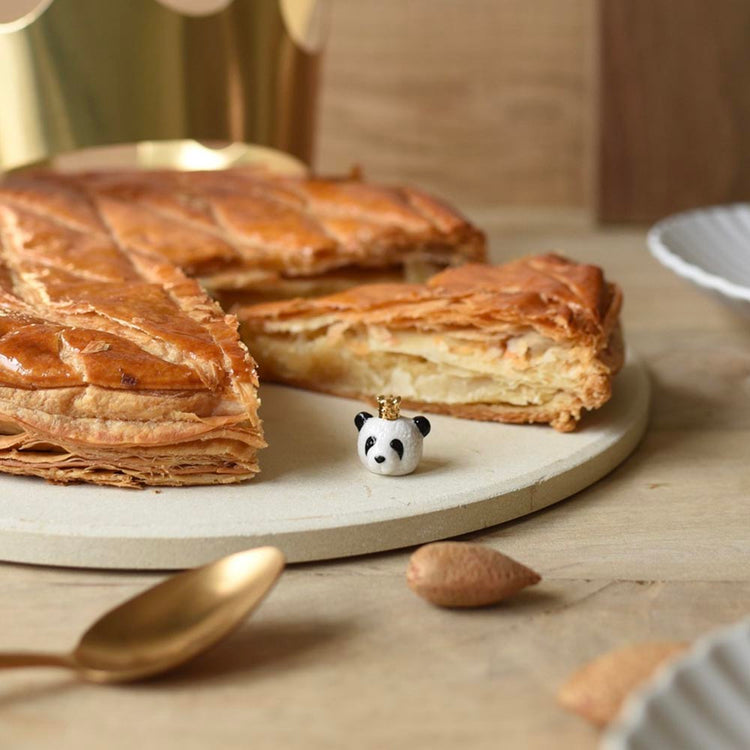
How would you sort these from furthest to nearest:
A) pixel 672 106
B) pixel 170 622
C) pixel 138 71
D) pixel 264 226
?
pixel 672 106, pixel 138 71, pixel 264 226, pixel 170 622

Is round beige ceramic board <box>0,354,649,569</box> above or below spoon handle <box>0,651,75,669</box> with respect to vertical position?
below

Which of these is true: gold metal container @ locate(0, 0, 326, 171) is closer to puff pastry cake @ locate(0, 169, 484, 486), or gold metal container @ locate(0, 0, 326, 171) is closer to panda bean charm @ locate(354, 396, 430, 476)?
puff pastry cake @ locate(0, 169, 484, 486)

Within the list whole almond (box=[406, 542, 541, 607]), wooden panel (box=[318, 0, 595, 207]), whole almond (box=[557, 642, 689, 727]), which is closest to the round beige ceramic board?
whole almond (box=[406, 542, 541, 607])

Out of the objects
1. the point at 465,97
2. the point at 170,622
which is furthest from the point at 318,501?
the point at 465,97

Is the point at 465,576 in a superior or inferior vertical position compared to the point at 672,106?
inferior

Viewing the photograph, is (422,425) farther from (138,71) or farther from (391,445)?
(138,71)

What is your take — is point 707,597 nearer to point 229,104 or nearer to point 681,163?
point 229,104

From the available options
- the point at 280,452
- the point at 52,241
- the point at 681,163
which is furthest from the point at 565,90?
the point at 280,452
